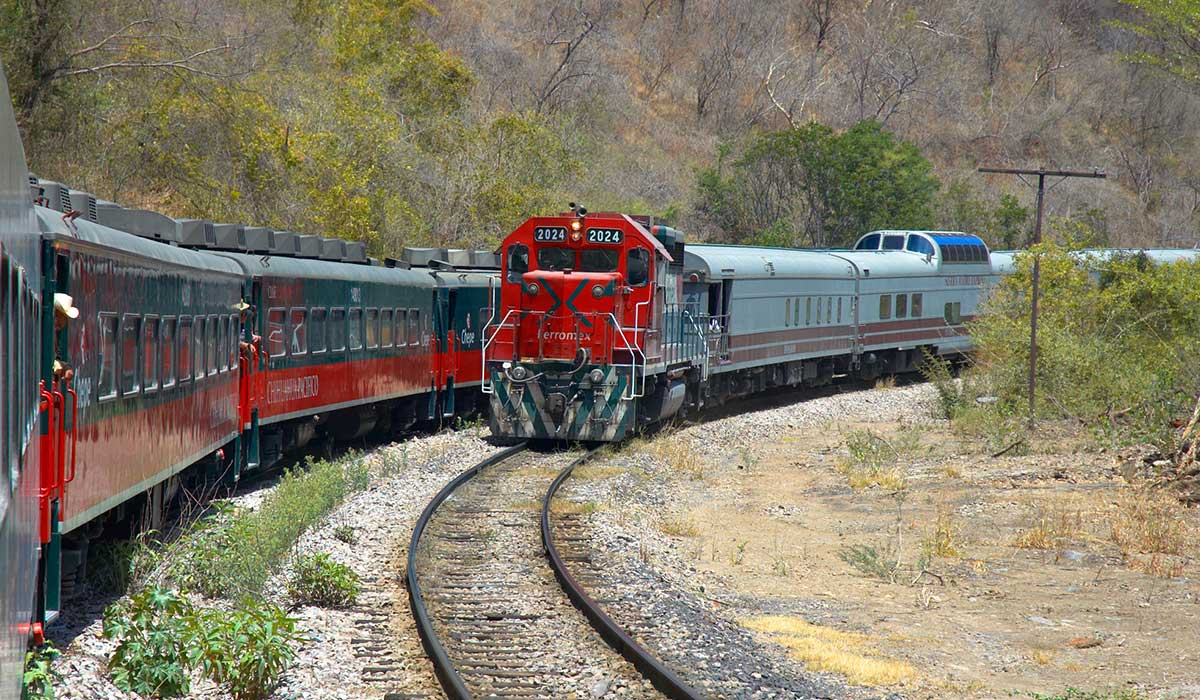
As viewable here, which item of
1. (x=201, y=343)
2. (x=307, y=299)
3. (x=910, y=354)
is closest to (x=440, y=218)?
(x=910, y=354)

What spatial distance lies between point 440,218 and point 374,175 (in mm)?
3657

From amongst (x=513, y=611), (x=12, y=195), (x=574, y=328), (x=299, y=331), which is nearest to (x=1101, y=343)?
(x=574, y=328)

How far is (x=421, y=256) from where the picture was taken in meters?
25.7

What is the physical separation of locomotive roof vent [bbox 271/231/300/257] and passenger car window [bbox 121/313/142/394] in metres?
7.40

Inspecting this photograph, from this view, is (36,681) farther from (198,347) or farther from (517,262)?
(517,262)

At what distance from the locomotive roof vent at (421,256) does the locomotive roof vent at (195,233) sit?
29.7 ft

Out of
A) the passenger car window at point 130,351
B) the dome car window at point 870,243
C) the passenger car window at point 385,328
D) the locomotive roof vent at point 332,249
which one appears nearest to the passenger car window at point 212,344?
the passenger car window at point 130,351

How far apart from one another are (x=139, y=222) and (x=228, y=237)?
12.8 feet

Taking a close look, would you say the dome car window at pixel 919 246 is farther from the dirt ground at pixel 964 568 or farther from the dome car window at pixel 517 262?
the dome car window at pixel 517 262

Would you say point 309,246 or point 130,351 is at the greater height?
point 309,246

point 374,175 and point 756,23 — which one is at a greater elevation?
point 756,23

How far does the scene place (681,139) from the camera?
236 ft

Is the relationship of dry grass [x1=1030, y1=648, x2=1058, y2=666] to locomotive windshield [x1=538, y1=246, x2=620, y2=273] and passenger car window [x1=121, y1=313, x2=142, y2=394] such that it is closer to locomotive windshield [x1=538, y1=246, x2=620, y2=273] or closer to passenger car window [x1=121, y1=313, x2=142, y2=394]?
passenger car window [x1=121, y1=313, x2=142, y2=394]

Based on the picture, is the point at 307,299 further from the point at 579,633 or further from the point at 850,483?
the point at 579,633
